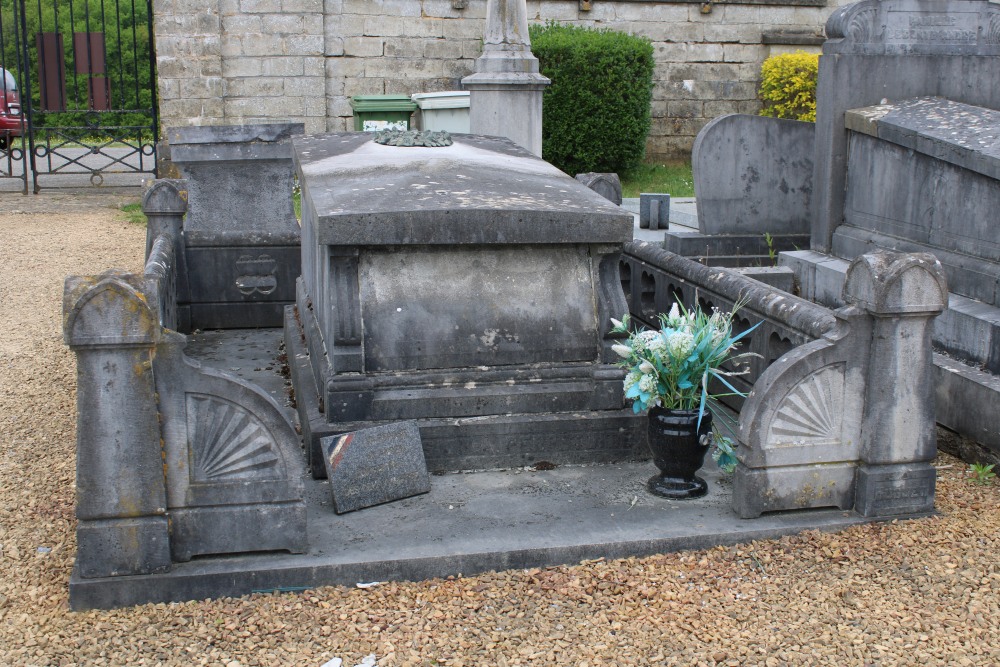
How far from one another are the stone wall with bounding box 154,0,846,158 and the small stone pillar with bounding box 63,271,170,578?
37.3ft

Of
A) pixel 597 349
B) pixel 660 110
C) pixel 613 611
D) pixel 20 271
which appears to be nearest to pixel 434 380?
pixel 597 349

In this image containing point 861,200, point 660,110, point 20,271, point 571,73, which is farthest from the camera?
point 660,110

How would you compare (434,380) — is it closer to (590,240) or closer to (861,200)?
(590,240)

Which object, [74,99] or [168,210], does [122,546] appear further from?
[74,99]

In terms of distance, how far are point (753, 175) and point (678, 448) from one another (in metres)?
4.04

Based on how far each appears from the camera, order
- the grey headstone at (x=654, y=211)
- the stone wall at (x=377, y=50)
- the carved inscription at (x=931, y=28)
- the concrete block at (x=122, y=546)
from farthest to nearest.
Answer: the stone wall at (x=377, y=50), the grey headstone at (x=654, y=211), the carved inscription at (x=931, y=28), the concrete block at (x=122, y=546)

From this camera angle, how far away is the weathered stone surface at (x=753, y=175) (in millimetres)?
7547

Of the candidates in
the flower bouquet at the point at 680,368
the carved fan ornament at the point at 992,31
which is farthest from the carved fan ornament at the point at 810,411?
the carved fan ornament at the point at 992,31

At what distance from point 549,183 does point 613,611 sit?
237 centimetres

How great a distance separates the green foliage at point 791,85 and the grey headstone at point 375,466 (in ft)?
40.8

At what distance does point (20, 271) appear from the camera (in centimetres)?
957

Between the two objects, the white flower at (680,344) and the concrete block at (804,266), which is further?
the concrete block at (804,266)

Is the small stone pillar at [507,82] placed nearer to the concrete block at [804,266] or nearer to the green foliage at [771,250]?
the green foliage at [771,250]

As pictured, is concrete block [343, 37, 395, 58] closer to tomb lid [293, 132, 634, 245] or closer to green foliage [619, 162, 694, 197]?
green foliage [619, 162, 694, 197]
